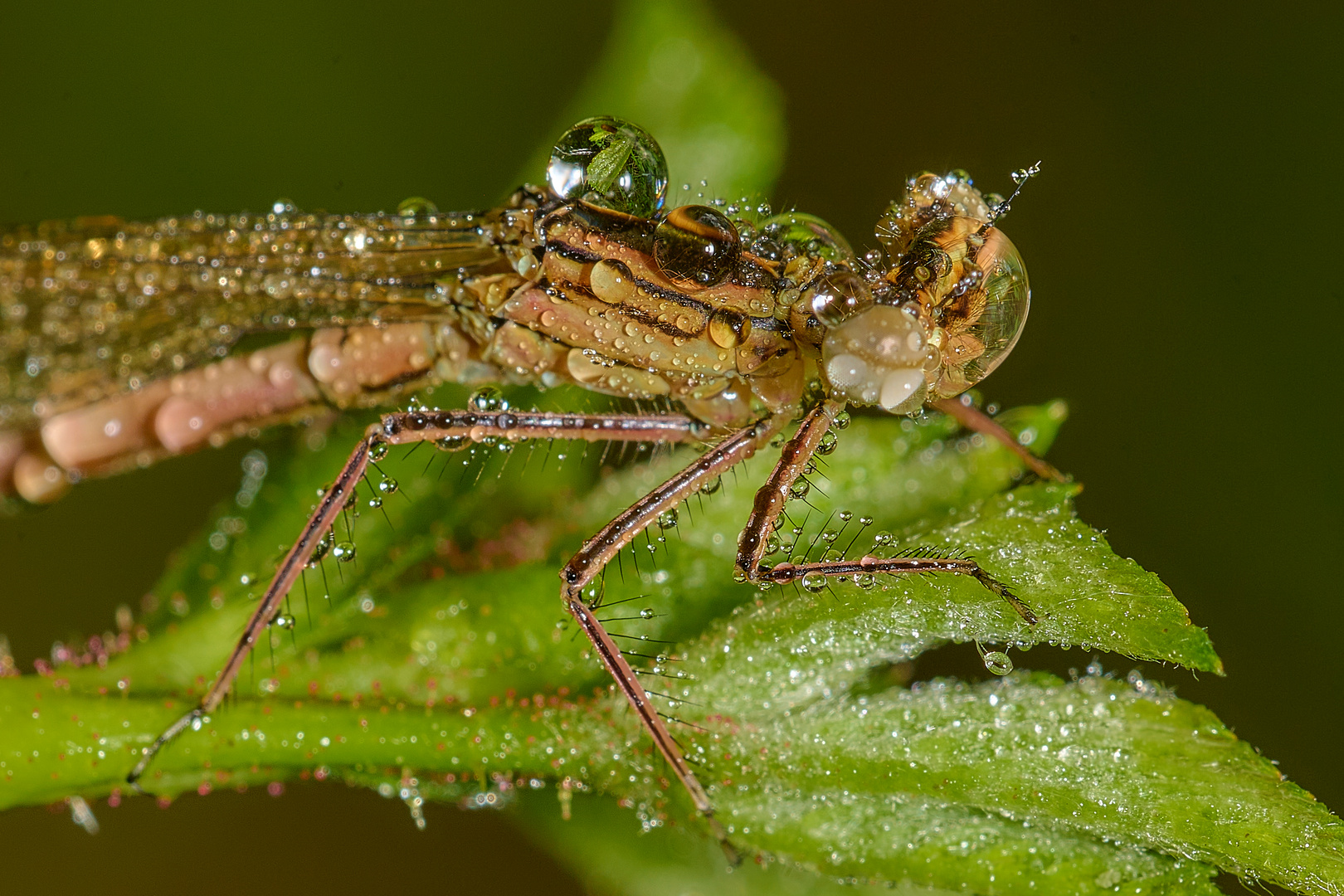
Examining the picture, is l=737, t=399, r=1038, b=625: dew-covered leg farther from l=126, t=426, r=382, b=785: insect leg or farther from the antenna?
l=126, t=426, r=382, b=785: insect leg

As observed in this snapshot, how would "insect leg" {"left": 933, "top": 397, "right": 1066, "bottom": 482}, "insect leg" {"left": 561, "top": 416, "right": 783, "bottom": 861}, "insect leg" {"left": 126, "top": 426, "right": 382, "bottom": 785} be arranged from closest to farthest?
1. "insect leg" {"left": 561, "top": 416, "right": 783, "bottom": 861}
2. "insect leg" {"left": 126, "top": 426, "right": 382, "bottom": 785}
3. "insect leg" {"left": 933, "top": 397, "right": 1066, "bottom": 482}

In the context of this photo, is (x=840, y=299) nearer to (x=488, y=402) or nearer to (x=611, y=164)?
(x=611, y=164)

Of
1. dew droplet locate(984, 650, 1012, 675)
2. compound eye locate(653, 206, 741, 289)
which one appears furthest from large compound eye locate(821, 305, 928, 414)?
dew droplet locate(984, 650, 1012, 675)

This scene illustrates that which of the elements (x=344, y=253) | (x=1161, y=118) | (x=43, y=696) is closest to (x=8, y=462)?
(x=344, y=253)

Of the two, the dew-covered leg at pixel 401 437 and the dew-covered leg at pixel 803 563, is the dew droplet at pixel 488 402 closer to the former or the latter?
the dew-covered leg at pixel 401 437

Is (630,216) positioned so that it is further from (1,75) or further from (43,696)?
(1,75)

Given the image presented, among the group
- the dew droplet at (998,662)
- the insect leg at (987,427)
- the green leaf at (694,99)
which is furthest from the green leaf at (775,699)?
the green leaf at (694,99)

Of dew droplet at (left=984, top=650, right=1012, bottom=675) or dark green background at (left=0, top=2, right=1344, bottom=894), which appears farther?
dark green background at (left=0, top=2, right=1344, bottom=894)
